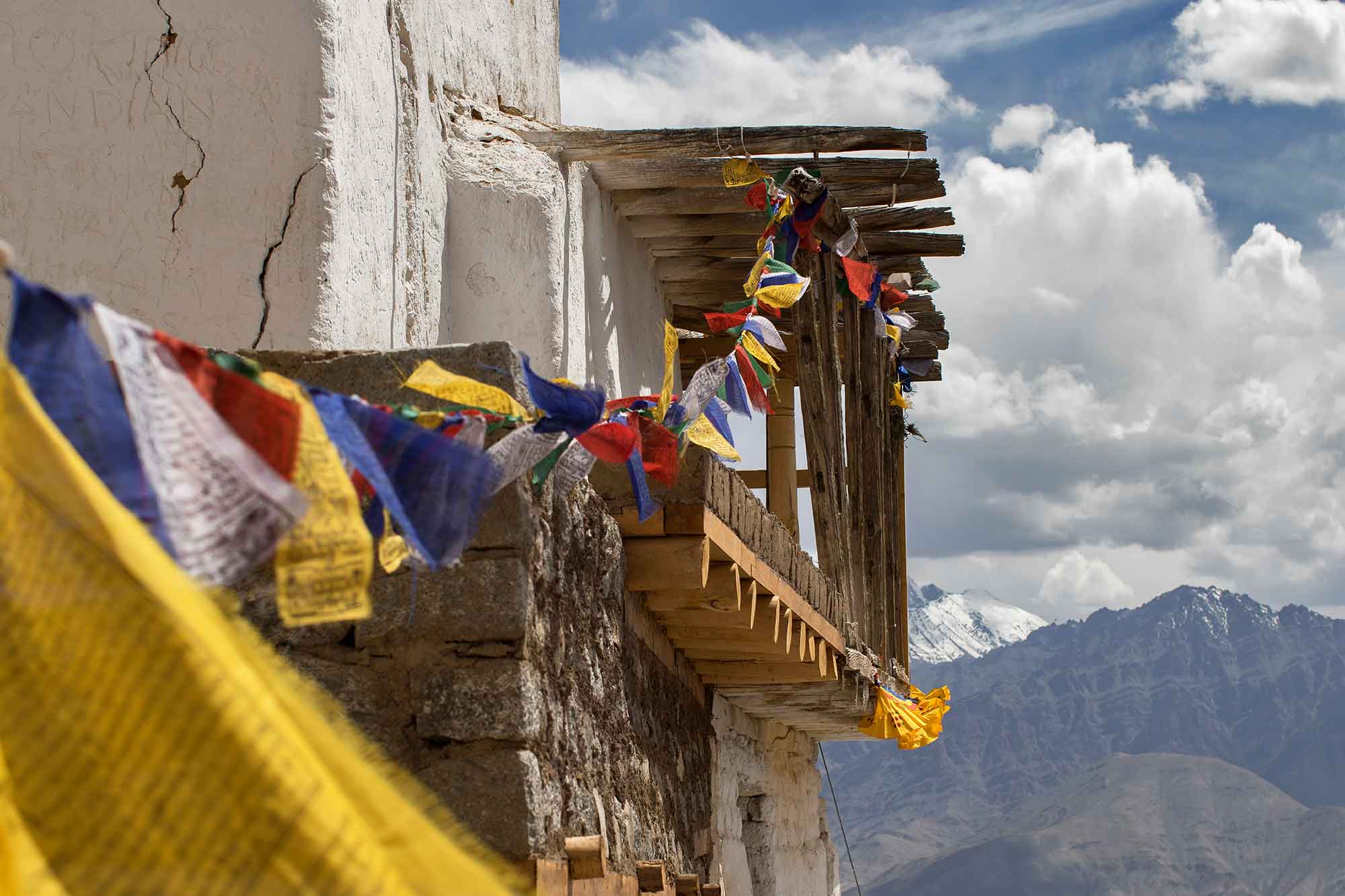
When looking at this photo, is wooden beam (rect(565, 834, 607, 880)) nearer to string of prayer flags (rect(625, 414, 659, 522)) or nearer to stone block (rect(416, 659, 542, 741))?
stone block (rect(416, 659, 542, 741))

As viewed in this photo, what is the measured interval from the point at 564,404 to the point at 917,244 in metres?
5.20

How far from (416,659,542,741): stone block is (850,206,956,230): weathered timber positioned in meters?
4.78

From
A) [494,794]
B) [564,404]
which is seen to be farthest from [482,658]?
[564,404]

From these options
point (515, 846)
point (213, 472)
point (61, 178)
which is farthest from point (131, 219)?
point (213, 472)

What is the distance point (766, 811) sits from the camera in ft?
26.9

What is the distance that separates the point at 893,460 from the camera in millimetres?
10477

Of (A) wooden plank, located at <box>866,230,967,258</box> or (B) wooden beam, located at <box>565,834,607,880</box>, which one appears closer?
(B) wooden beam, located at <box>565,834,607,880</box>

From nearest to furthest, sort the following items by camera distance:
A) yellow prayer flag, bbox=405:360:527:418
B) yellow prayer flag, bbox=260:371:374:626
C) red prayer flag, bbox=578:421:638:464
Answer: yellow prayer flag, bbox=260:371:374:626 → yellow prayer flag, bbox=405:360:527:418 → red prayer flag, bbox=578:421:638:464

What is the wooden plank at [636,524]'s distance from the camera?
471cm

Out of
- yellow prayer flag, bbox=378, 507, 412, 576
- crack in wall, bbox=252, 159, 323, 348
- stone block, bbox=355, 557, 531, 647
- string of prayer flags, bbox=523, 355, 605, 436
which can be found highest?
crack in wall, bbox=252, 159, 323, 348

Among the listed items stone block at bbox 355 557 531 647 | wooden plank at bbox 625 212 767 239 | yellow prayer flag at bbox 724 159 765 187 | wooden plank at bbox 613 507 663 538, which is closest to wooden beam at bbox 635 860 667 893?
wooden plank at bbox 613 507 663 538

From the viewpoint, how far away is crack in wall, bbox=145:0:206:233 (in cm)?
526

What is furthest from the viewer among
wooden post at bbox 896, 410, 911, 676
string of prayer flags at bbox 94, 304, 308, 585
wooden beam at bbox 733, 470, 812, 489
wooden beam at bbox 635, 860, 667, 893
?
wooden beam at bbox 733, 470, 812, 489

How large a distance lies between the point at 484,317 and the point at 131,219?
5.93 feet
